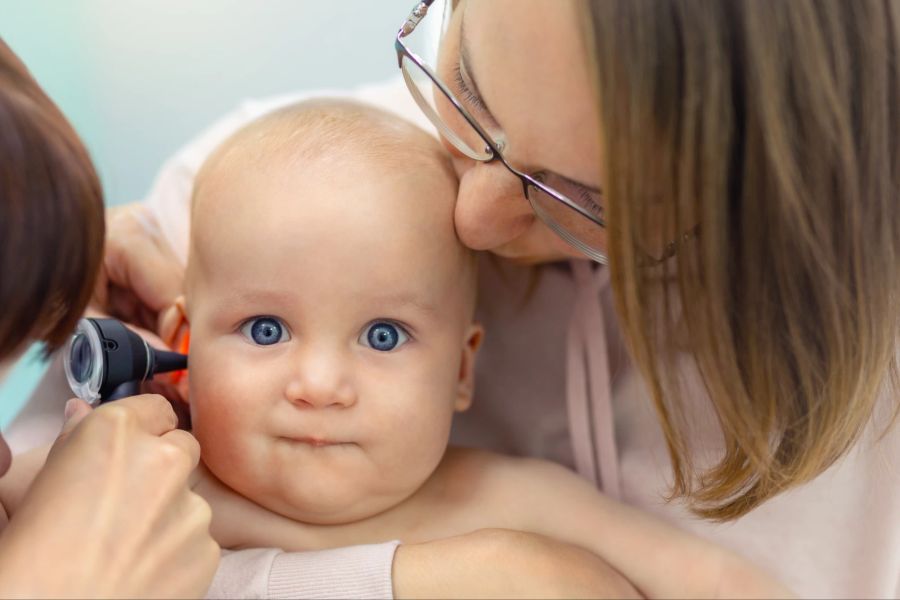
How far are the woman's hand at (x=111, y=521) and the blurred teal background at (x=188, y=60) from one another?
858mm

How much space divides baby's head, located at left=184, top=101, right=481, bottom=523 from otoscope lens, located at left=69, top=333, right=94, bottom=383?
0.11 m

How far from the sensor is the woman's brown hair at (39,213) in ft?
2.40

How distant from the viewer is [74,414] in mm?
933

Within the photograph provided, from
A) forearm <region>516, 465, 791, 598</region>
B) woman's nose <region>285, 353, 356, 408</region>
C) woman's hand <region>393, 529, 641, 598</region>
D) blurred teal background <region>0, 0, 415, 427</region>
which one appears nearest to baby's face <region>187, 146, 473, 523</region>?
woman's nose <region>285, 353, 356, 408</region>

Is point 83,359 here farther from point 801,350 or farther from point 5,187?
point 801,350

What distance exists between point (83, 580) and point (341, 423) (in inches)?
13.5

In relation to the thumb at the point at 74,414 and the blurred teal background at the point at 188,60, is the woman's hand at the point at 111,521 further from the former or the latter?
the blurred teal background at the point at 188,60

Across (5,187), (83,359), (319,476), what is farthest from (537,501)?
(5,187)

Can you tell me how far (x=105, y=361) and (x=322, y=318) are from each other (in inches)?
9.4

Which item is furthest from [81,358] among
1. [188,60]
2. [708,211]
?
[188,60]

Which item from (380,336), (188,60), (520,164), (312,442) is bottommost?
(312,442)

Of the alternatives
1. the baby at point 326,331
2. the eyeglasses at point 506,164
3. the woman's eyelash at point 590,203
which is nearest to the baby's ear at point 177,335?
the baby at point 326,331

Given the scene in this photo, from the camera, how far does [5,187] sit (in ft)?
2.37

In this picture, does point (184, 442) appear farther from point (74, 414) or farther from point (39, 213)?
point (39, 213)
